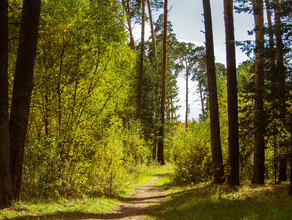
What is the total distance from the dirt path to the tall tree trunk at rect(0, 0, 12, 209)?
2.92 m

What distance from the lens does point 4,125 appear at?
616 centimetres

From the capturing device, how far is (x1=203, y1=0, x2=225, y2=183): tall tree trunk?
1088cm

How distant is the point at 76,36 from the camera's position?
9.02 metres

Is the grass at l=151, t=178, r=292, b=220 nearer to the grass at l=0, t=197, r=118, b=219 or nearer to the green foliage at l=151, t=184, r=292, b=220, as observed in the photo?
the green foliage at l=151, t=184, r=292, b=220

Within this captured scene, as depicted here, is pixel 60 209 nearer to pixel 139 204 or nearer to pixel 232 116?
pixel 139 204

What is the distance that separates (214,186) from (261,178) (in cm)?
294

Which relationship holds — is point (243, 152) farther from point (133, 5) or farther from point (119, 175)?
point (133, 5)

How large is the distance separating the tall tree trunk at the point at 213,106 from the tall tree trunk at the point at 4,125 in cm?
787

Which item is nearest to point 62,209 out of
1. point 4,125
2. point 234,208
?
point 4,125

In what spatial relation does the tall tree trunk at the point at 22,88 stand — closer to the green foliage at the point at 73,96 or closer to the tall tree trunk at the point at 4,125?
the tall tree trunk at the point at 4,125

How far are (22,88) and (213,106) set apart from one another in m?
7.63

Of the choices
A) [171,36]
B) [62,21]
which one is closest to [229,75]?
[62,21]

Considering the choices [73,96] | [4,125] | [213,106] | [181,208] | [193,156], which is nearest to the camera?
[4,125]

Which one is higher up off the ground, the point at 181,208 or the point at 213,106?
the point at 213,106
